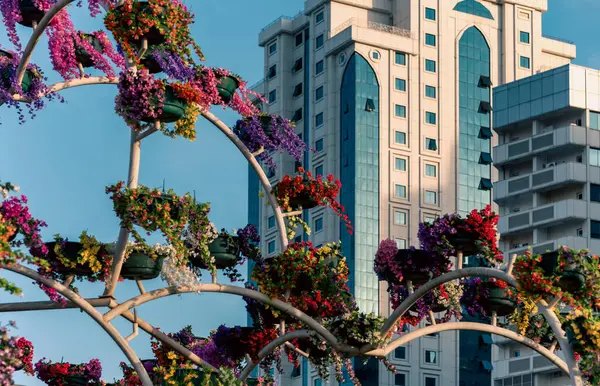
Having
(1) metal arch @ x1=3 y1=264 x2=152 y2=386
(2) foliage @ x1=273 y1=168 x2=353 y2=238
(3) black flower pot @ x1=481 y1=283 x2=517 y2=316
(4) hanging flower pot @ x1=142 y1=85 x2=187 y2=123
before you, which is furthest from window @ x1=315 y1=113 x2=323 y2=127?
(1) metal arch @ x1=3 y1=264 x2=152 y2=386

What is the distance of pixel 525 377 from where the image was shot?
9944 cm

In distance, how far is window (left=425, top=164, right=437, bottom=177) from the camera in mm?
131375

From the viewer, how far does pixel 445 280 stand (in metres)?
28.3

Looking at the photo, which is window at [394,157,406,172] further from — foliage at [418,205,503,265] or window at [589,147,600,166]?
foliage at [418,205,503,265]

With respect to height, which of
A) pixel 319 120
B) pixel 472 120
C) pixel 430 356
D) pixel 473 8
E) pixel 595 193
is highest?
pixel 473 8

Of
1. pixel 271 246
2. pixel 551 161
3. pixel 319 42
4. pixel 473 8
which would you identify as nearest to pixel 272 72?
pixel 319 42

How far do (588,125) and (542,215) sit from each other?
6.89 m

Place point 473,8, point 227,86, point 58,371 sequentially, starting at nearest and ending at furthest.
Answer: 1. point 227,86
2. point 58,371
3. point 473,8

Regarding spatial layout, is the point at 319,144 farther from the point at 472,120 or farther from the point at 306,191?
the point at 306,191

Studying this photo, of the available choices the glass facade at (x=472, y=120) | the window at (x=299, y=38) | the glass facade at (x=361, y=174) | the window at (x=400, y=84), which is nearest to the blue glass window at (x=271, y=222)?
the glass facade at (x=361, y=174)

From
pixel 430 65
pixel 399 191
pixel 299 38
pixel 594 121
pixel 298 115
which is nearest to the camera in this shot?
pixel 594 121

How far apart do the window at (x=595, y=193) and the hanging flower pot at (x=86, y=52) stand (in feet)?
261

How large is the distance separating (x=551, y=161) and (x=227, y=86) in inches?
3169

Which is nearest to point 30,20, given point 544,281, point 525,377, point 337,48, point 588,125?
point 544,281
